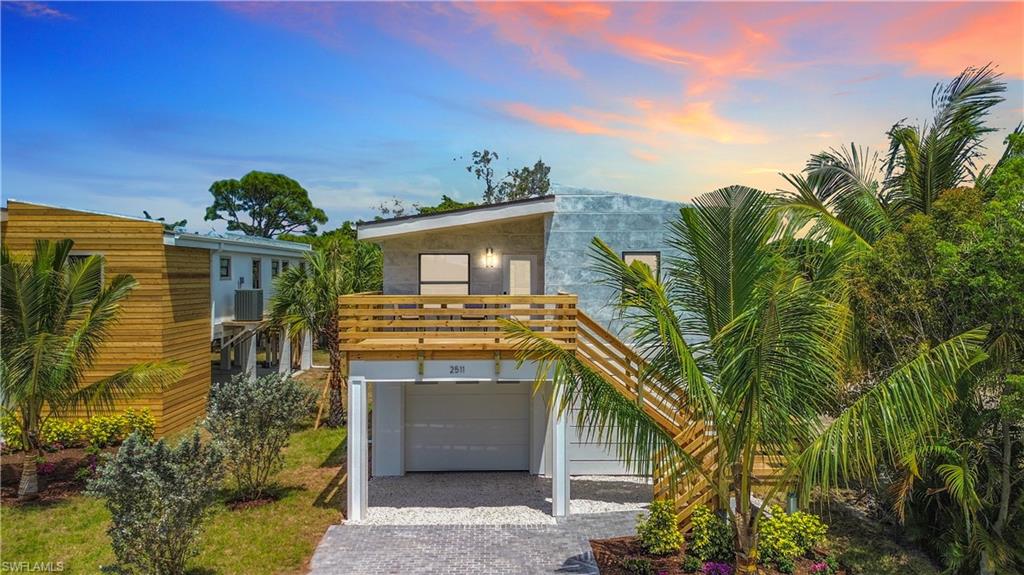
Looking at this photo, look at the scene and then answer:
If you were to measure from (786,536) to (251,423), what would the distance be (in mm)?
9568

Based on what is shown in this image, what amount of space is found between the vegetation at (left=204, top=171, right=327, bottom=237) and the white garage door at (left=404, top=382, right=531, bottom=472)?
53608 millimetres

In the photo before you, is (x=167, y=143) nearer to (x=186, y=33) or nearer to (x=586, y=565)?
(x=186, y=33)

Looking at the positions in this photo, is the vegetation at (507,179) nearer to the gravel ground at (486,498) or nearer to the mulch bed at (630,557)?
the gravel ground at (486,498)

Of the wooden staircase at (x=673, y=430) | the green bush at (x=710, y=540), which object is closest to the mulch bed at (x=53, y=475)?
the wooden staircase at (x=673, y=430)

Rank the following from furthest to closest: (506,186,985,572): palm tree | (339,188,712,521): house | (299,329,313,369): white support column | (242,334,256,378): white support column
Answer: (299,329,313,369): white support column
(242,334,256,378): white support column
(339,188,712,521): house
(506,186,985,572): palm tree

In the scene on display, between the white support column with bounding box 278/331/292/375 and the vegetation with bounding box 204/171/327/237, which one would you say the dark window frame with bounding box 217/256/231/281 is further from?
the vegetation with bounding box 204/171/327/237

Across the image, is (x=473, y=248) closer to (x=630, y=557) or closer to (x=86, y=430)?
(x=630, y=557)

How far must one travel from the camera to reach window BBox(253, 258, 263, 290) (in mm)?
24172

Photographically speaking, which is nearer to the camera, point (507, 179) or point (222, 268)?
point (222, 268)

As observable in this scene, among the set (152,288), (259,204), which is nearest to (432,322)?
(152,288)

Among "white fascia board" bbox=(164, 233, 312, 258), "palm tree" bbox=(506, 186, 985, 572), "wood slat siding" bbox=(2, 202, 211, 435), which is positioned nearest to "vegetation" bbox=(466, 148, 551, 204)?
"white fascia board" bbox=(164, 233, 312, 258)

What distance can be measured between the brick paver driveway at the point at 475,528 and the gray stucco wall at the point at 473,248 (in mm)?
4292

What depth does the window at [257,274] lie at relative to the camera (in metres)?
24.2

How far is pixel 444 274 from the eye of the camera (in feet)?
43.6
